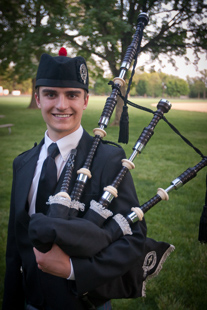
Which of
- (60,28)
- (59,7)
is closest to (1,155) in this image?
(60,28)

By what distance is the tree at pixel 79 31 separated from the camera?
884 cm

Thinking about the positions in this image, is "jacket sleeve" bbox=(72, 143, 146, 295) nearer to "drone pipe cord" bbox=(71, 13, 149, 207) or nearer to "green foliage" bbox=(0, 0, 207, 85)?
"drone pipe cord" bbox=(71, 13, 149, 207)

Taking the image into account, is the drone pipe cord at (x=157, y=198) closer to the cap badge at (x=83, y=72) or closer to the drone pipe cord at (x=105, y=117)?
the drone pipe cord at (x=105, y=117)

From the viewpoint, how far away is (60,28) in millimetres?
9922

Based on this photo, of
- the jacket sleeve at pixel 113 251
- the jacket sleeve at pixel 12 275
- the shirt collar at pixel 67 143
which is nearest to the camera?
the jacket sleeve at pixel 113 251

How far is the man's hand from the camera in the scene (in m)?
1.16

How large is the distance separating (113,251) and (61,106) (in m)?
0.81

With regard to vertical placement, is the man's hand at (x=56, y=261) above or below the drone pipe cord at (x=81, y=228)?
below

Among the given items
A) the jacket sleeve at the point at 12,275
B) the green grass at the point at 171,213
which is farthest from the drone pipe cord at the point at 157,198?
the green grass at the point at 171,213

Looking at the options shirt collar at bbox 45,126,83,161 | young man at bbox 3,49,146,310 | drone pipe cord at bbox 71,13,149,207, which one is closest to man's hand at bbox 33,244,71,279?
young man at bbox 3,49,146,310

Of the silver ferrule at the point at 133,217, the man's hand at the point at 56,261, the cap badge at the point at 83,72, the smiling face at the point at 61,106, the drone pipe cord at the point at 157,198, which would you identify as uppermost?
the cap badge at the point at 83,72

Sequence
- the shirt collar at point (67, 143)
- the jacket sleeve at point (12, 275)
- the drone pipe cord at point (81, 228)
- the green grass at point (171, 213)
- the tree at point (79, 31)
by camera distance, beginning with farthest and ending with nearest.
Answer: the tree at point (79, 31)
the green grass at point (171, 213)
the jacket sleeve at point (12, 275)
the shirt collar at point (67, 143)
the drone pipe cord at point (81, 228)

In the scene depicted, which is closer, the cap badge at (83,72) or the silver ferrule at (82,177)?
the silver ferrule at (82,177)

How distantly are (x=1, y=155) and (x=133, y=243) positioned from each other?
791 cm
